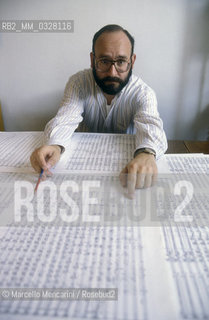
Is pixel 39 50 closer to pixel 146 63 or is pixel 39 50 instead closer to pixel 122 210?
pixel 146 63

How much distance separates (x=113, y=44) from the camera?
2.85 ft

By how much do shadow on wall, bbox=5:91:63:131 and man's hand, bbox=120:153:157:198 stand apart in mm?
1416

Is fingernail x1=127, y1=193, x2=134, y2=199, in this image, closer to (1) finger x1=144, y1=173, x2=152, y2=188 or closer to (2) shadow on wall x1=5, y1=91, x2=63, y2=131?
(1) finger x1=144, y1=173, x2=152, y2=188

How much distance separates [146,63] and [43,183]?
4.70 ft

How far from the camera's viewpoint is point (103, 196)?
19.8 inches

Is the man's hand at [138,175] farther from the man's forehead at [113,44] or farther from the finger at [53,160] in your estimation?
the man's forehead at [113,44]

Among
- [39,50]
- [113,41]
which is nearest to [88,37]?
[39,50]

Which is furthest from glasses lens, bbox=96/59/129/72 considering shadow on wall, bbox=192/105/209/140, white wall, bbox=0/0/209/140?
shadow on wall, bbox=192/105/209/140

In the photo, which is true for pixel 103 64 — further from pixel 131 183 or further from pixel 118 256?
pixel 118 256

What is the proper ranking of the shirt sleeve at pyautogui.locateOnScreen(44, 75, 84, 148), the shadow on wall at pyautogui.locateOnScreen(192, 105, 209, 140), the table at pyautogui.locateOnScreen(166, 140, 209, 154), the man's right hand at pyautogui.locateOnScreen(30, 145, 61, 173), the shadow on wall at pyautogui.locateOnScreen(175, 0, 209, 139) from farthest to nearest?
the shadow on wall at pyautogui.locateOnScreen(192, 105, 209, 140), the shadow on wall at pyautogui.locateOnScreen(175, 0, 209, 139), the table at pyautogui.locateOnScreen(166, 140, 209, 154), the shirt sleeve at pyautogui.locateOnScreen(44, 75, 84, 148), the man's right hand at pyautogui.locateOnScreen(30, 145, 61, 173)

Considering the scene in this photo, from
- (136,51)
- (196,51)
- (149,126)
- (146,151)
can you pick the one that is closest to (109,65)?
(149,126)

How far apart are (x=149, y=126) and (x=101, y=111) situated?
1.06 ft

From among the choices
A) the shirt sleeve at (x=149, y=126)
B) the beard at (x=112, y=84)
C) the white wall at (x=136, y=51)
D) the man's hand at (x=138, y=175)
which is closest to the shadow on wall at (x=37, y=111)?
the white wall at (x=136, y=51)

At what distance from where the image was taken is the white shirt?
0.80 meters
